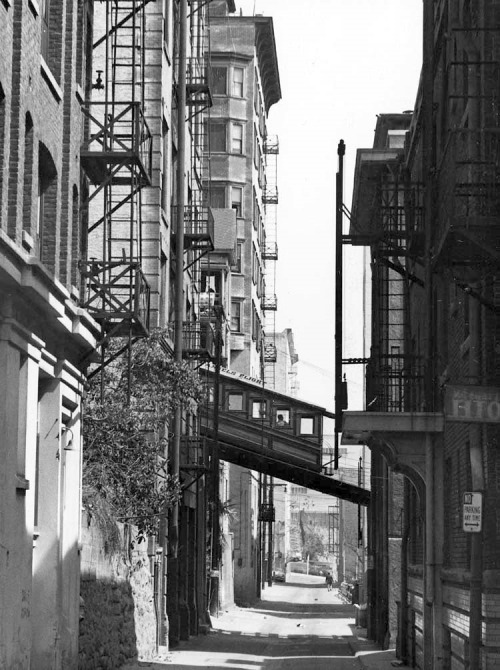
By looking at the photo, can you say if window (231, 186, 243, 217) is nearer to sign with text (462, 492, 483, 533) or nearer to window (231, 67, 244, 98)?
window (231, 67, 244, 98)

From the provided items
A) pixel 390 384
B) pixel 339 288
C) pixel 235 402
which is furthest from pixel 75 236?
pixel 235 402

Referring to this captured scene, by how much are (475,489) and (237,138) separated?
59.6 m

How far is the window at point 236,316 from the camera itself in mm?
72750

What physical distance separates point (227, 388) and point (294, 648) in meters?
15.1

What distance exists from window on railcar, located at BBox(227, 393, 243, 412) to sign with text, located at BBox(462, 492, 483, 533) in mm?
32334

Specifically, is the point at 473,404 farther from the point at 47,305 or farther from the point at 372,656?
the point at 372,656

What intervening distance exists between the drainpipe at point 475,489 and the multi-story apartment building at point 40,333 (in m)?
5.21

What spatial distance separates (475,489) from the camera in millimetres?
17016

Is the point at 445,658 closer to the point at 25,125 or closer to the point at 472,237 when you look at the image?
the point at 472,237

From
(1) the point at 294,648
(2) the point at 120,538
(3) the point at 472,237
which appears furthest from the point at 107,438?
(1) the point at 294,648

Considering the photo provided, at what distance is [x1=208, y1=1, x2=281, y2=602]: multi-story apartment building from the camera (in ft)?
241

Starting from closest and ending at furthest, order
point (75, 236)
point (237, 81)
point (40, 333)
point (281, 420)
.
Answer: point (40, 333), point (75, 236), point (281, 420), point (237, 81)

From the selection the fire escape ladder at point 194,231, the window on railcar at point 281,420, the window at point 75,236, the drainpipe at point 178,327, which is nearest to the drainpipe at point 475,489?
the window at point 75,236

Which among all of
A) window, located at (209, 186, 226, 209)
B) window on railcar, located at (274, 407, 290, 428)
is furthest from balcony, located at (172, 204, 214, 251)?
window, located at (209, 186, 226, 209)
